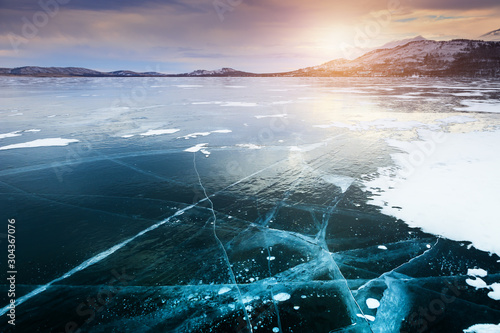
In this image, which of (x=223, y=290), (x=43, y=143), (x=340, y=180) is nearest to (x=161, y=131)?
(x=43, y=143)

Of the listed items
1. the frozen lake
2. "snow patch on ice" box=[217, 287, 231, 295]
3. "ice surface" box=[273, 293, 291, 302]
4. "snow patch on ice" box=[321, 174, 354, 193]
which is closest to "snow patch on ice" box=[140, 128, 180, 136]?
the frozen lake

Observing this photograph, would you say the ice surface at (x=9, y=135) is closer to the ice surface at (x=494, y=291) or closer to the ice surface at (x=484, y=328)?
the ice surface at (x=484, y=328)

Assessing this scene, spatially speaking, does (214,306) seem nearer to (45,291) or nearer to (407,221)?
(45,291)

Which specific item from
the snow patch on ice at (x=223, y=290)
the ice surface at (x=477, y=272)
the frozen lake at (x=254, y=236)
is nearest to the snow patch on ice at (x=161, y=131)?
the frozen lake at (x=254, y=236)

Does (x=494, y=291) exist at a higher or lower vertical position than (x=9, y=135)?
lower

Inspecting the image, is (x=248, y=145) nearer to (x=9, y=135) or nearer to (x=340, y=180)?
(x=340, y=180)

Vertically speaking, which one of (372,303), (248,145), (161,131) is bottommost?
(372,303)

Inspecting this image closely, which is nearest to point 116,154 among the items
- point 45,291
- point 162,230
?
point 162,230
